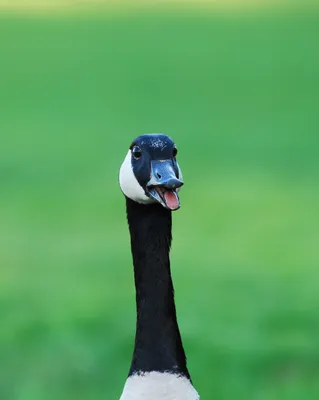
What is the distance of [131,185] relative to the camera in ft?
9.43

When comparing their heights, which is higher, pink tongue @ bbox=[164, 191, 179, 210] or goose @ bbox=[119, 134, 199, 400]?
pink tongue @ bbox=[164, 191, 179, 210]

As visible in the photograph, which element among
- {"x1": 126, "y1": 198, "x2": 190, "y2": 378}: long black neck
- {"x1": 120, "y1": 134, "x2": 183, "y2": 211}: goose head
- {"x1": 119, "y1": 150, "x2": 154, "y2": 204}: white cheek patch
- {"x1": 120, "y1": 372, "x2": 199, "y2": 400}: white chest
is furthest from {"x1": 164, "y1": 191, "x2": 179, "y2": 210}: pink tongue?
{"x1": 120, "y1": 372, "x2": 199, "y2": 400}: white chest

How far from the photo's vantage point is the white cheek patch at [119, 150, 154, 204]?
2.84 meters

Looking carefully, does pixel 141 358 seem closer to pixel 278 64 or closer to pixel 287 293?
pixel 287 293

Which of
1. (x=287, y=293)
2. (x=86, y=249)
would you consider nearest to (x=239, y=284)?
(x=287, y=293)

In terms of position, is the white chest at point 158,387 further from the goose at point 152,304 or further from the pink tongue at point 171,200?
the pink tongue at point 171,200

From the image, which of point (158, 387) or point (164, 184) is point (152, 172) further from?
point (158, 387)

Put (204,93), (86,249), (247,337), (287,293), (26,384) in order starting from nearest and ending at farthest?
(26,384) → (247,337) → (287,293) → (86,249) → (204,93)

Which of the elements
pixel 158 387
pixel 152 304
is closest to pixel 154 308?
pixel 152 304

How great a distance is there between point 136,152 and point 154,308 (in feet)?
1.51

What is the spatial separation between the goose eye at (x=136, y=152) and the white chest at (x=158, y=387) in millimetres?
624

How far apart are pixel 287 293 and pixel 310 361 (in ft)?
2.56

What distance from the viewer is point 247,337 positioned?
181 inches

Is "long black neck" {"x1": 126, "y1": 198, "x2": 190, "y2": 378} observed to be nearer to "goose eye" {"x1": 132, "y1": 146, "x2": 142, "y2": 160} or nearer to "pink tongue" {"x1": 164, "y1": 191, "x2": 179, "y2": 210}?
"goose eye" {"x1": 132, "y1": 146, "x2": 142, "y2": 160}
